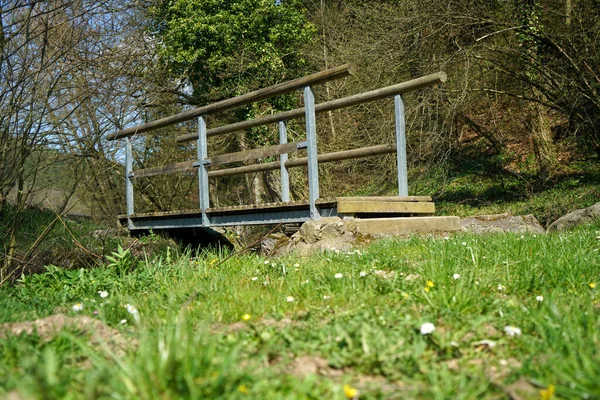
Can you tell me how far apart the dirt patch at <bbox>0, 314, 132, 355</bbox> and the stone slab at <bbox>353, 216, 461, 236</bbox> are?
389cm

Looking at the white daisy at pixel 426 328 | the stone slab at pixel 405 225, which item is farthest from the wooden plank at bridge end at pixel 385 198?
the white daisy at pixel 426 328

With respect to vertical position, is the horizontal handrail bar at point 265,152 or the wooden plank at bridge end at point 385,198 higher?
the horizontal handrail bar at point 265,152

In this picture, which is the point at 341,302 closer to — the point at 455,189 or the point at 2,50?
the point at 2,50

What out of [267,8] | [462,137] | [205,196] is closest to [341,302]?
[205,196]

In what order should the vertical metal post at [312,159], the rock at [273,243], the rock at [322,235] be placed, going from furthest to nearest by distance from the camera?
the rock at [273,243], the vertical metal post at [312,159], the rock at [322,235]

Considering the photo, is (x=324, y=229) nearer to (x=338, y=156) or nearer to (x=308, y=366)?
(x=338, y=156)

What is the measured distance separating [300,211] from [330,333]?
14.6ft

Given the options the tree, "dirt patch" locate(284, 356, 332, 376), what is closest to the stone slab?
"dirt patch" locate(284, 356, 332, 376)

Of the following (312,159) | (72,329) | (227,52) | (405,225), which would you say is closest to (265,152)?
(312,159)

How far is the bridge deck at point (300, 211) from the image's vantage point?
643 cm

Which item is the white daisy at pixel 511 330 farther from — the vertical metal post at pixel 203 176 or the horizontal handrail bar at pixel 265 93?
the vertical metal post at pixel 203 176

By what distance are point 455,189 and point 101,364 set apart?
16.2 meters

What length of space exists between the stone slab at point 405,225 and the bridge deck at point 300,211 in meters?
0.18

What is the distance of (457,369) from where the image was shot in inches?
84.4
